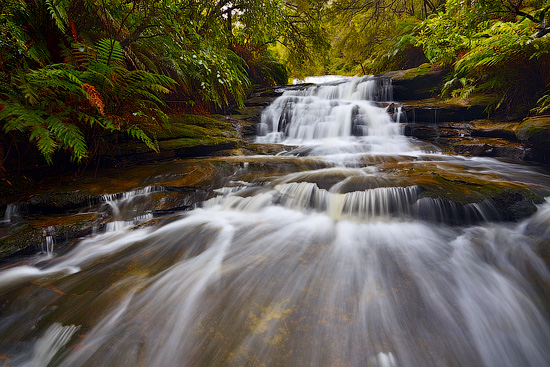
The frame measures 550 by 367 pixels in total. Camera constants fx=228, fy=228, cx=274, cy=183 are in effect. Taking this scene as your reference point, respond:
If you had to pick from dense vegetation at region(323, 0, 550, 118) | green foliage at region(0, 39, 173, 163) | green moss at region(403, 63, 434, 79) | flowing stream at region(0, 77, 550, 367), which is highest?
green moss at region(403, 63, 434, 79)

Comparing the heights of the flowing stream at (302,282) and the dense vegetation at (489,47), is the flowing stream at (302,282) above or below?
below

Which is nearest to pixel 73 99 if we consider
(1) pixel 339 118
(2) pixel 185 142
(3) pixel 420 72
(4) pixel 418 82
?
(2) pixel 185 142

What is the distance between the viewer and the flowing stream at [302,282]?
4.22 ft

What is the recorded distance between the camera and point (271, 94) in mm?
9781

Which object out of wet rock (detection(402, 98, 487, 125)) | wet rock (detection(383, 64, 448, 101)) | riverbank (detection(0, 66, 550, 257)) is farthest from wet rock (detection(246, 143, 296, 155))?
wet rock (detection(383, 64, 448, 101))

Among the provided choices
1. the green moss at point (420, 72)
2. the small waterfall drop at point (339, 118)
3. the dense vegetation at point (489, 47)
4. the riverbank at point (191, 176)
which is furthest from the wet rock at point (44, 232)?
the green moss at point (420, 72)

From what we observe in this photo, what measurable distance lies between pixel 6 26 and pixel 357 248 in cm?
409

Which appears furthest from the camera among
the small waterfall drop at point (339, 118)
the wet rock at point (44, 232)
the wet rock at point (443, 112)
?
the small waterfall drop at point (339, 118)

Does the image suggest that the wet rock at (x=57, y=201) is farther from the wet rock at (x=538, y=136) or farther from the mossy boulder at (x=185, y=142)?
the wet rock at (x=538, y=136)

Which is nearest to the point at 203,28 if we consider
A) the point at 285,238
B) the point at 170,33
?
the point at 170,33

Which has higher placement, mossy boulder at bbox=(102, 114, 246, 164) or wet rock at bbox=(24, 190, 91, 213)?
mossy boulder at bbox=(102, 114, 246, 164)

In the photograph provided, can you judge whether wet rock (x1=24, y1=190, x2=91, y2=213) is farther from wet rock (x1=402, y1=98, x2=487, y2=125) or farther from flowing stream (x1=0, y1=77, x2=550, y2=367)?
wet rock (x1=402, y1=98, x2=487, y2=125)

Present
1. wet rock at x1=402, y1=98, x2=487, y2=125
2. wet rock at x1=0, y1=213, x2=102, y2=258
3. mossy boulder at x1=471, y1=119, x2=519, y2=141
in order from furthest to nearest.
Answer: wet rock at x1=402, y1=98, x2=487, y2=125, mossy boulder at x1=471, y1=119, x2=519, y2=141, wet rock at x1=0, y1=213, x2=102, y2=258

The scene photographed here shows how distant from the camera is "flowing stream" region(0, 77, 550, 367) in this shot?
1.29 m
